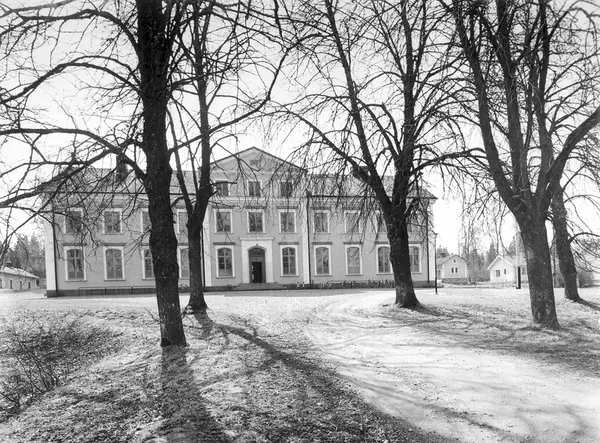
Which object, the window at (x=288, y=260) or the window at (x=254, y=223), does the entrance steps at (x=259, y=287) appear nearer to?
the window at (x=288, y=260)

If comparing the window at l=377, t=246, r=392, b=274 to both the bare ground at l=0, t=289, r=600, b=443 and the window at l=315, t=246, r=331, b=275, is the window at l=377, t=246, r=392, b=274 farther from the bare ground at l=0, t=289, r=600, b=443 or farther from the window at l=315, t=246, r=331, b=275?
the bare ground at l=0, t=289, r=600, b=443

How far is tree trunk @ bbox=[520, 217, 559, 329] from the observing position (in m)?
10.8

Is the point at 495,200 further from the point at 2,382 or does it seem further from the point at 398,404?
the point at 2,382

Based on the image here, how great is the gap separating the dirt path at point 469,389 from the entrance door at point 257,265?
92.5 feet

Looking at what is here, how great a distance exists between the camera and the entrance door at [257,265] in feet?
125

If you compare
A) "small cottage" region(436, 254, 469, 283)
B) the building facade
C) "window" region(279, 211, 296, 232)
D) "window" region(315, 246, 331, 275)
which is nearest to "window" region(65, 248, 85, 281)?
the building facade

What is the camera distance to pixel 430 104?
1170 centimetres

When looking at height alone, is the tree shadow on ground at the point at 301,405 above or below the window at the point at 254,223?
below

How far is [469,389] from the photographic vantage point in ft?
20.6

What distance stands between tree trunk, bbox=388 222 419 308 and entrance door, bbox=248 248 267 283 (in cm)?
2331

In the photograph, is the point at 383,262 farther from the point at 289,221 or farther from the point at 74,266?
the point at 74,266

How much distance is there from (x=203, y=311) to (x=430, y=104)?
8.67m

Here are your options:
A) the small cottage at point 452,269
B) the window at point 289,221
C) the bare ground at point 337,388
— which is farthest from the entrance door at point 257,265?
the small cottage at point 452,269

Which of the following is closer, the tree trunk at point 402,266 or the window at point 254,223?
the tree trunk at point 402,266
